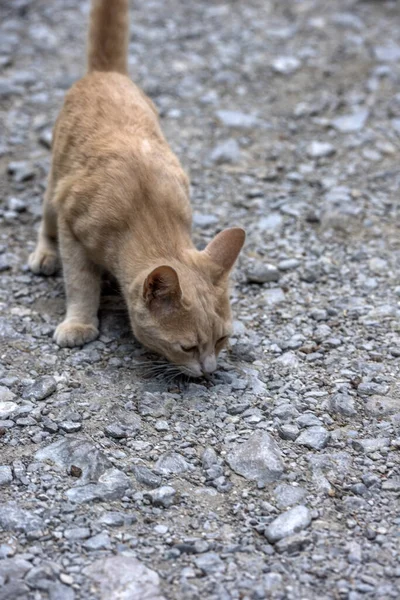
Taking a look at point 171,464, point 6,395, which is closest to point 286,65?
point 6,395

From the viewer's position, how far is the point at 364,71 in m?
8.01

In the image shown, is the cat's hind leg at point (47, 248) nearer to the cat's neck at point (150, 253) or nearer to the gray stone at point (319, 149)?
the cat's neck at point (150, 253)

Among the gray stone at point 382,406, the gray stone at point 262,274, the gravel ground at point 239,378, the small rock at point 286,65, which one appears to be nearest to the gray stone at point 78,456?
the gravel ground at point 239,378

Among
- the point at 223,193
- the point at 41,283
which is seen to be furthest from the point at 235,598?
the point at 223,193

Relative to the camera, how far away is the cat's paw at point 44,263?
540 cm

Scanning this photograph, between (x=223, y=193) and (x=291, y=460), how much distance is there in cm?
293

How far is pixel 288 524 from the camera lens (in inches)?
134

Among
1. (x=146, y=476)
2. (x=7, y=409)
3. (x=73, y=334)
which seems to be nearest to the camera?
(x=146, y=476)

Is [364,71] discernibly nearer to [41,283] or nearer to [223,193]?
[223,193]

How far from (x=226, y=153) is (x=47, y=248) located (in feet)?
6.40

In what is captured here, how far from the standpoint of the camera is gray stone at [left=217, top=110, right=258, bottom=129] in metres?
7.21

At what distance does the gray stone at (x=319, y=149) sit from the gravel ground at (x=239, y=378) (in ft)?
0.08

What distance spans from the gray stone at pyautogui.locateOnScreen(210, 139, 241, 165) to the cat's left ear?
7.80 ft

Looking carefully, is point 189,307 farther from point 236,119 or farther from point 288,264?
point 236,119
